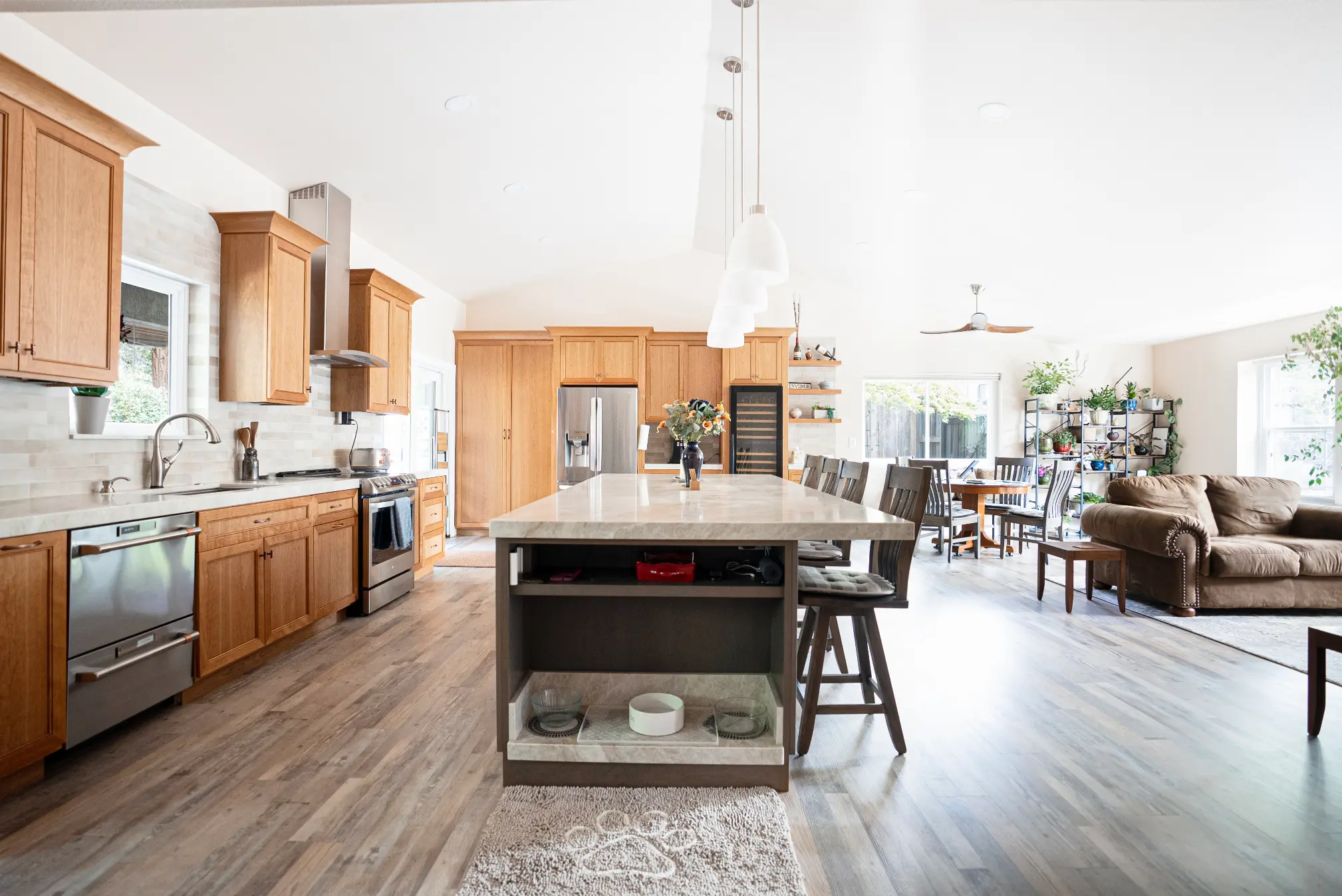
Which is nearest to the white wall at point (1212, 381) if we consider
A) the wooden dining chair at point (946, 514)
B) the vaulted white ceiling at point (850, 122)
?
the vaulted white ceiling at point (850, 122)

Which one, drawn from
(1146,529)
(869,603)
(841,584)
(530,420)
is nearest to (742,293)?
(841,584)

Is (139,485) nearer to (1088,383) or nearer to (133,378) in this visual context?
(133,378)

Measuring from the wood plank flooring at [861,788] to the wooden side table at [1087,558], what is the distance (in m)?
0.97

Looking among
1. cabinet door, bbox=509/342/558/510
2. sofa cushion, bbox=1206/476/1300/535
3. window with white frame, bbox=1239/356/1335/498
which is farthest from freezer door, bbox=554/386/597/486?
window with white frame, bbox=1239/356/1335/498

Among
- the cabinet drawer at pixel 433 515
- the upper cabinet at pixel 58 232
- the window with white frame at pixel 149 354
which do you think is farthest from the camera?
the cabinet drawer at pixel 433 515

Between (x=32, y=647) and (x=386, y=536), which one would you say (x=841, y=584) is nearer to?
(x=32, y=647)

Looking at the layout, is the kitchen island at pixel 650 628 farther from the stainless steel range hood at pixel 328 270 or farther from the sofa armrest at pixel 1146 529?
the sofa armrest at pixel 1146 529

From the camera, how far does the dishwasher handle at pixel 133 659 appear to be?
86.4 inches

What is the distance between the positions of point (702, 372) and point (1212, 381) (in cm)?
541

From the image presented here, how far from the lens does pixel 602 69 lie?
387 cm

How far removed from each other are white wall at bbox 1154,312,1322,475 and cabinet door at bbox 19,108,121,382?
8.58 m

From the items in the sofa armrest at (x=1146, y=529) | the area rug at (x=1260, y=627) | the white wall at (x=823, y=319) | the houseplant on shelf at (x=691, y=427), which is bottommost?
the area rug at (x=1260, y=627)

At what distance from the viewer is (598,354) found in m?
7.04

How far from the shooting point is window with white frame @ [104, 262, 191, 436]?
10.3 ft
